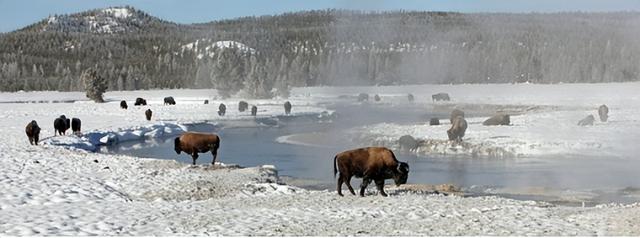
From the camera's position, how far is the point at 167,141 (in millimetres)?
41250

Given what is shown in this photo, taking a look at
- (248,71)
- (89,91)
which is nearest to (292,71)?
(248,71)

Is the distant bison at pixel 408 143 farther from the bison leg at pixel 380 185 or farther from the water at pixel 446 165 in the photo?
the bison leg at pixel 380 185

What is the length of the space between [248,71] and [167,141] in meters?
66.6

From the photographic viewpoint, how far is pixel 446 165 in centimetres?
2911

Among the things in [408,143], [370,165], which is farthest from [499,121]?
[370,165]

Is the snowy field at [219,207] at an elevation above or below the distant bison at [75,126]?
below

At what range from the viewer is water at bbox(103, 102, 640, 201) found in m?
24.0

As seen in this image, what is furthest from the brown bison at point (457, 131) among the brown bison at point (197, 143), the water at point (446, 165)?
the brown bison at point (197, 143)

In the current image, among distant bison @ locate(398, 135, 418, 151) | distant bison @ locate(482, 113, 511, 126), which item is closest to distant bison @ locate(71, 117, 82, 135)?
distant bison @ locate(398, 135, 418, 151)

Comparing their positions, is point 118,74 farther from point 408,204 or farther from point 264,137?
point 408,204

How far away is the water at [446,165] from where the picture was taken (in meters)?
24.0

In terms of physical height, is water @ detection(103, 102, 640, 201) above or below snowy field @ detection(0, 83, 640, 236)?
below

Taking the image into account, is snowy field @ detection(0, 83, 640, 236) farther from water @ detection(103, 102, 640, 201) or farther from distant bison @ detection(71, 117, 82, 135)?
distant bison @ detection(71, 117, 82, 135)

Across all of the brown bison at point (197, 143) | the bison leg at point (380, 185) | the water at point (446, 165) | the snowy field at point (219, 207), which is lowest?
the water at point (446, 165)
